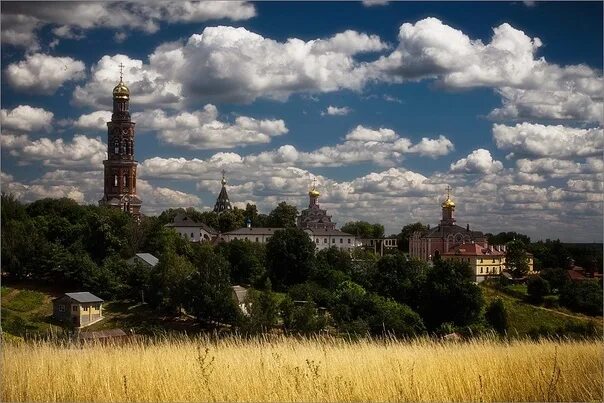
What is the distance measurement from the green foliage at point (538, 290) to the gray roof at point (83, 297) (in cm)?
2741

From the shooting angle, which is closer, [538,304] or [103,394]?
[103,394]

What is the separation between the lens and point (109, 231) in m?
44.3

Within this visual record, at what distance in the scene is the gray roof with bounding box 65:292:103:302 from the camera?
32.8 metres

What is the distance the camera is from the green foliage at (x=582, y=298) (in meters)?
44.0

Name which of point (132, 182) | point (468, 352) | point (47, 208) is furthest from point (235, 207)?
point (468, 352)

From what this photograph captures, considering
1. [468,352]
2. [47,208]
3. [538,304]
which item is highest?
[47,208]

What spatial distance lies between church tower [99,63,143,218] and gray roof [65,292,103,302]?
104ft

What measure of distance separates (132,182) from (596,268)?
3949 cm

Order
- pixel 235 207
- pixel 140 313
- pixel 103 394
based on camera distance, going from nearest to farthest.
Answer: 1. pixel 103 394
2. pixel 140 313
3. pixel 235 207

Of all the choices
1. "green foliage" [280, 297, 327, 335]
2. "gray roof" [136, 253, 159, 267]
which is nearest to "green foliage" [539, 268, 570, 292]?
"green foliage" [280, 297, 327, 335]

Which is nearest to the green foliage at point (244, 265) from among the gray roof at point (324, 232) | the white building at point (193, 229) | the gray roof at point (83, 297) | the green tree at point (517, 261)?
the gray roof at point (83, 297)

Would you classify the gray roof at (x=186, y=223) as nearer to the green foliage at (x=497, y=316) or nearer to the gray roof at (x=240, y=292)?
the gray roof at (x=240, y=292)

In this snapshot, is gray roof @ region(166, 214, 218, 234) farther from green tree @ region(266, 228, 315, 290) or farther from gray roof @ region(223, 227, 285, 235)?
green tree @ region(266, 228, 315, 290)

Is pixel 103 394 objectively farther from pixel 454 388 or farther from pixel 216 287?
pixel 216 287
